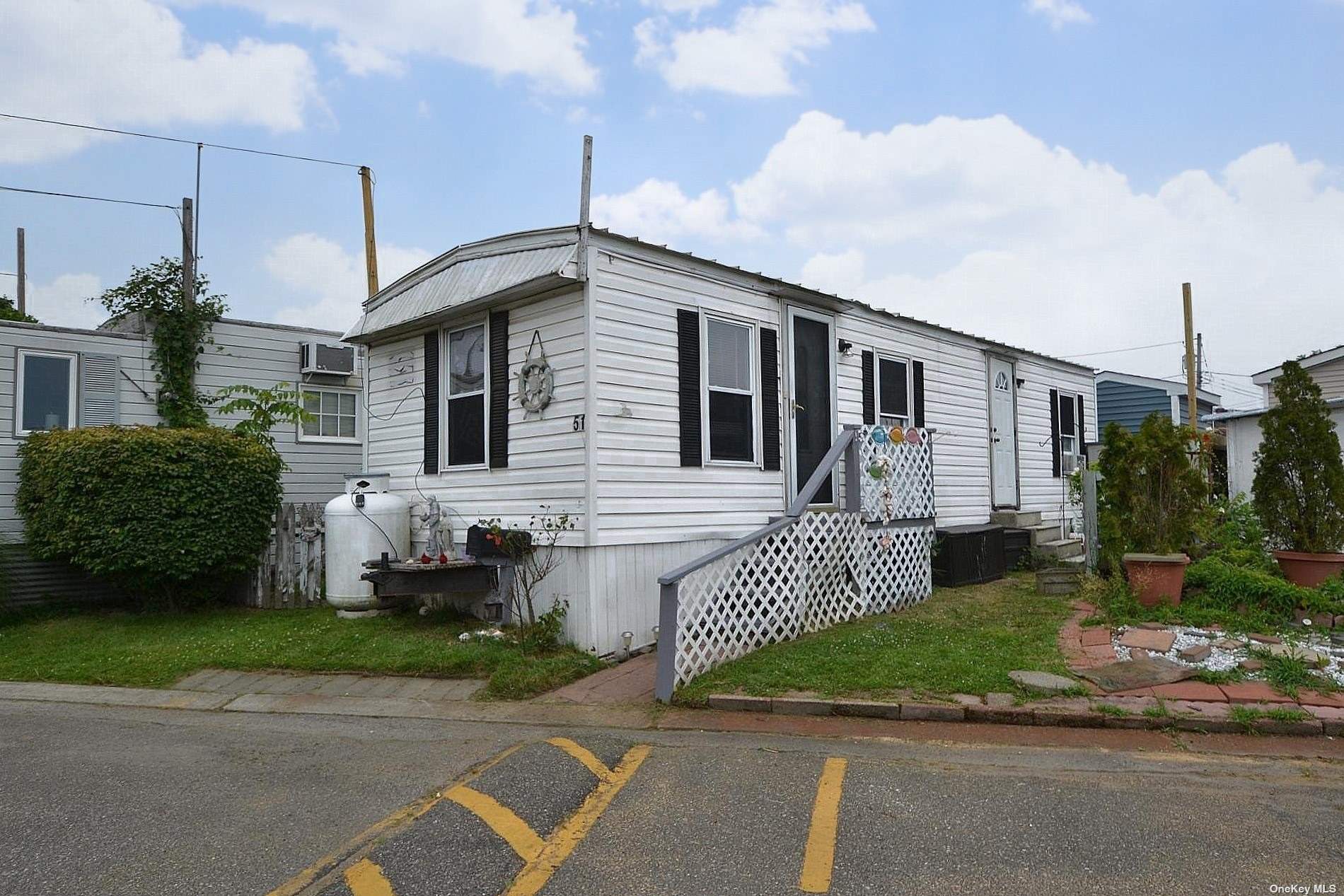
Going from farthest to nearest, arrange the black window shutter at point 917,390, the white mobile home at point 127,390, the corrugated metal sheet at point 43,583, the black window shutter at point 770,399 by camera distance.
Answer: the black window shutter at point 917,390 → the white mobile home at point 127,390 → the corrugated metal sheet at point 43,583 → the black window shutter at point 770,399

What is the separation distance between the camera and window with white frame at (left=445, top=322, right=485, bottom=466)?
8789 mm

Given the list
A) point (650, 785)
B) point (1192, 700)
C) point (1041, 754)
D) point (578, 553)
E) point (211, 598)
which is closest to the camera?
point (650, 785)

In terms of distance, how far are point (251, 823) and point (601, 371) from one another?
178 inches

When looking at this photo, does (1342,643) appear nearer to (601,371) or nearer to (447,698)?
(601,371)

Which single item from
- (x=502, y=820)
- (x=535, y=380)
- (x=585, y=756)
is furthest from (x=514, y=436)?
(x=502, y=820)

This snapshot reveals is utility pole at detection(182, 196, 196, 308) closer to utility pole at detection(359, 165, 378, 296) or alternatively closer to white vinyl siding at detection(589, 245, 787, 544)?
utility pole at detection(359, 165, 378, 296)

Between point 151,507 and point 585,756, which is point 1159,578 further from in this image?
point 151,507

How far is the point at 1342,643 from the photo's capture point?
6.52 meters

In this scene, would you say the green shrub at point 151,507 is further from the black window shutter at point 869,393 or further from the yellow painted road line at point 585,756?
the black window shutter at point 869,393

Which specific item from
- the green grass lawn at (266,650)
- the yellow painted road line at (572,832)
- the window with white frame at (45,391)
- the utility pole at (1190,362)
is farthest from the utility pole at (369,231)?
the utility pole at (1190,362)

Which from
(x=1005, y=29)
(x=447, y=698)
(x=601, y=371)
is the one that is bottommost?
(x=447, y=698)

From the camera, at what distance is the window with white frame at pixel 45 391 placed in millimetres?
11195

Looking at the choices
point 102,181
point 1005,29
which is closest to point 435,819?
point 1005,29

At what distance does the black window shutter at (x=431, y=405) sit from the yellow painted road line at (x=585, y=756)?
15.4ft
